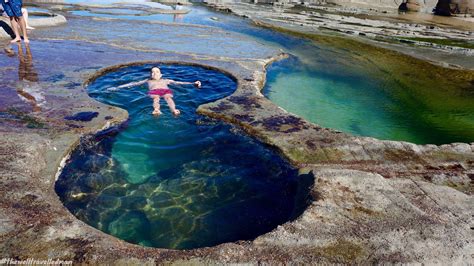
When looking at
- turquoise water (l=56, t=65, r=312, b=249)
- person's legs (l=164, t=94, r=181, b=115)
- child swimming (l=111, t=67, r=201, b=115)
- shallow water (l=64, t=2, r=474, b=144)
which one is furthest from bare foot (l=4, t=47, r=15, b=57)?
shallow water (l=64, t=2, r=474, b=144)

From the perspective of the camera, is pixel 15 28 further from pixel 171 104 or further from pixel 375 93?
pixel 375 93

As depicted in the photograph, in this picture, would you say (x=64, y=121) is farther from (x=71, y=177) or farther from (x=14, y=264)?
(x=14, y=264)

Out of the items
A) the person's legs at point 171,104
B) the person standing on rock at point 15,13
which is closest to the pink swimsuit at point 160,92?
the person's legs at point 171,104

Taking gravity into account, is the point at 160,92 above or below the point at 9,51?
below

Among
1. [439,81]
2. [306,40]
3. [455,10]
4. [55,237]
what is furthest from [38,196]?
[455,10]

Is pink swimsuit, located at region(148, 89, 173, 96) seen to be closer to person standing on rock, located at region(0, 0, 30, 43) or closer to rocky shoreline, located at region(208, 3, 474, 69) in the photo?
person standing on rock, located at region(0, 0, 30, 43)

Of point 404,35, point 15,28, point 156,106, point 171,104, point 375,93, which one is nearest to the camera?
point 156,106

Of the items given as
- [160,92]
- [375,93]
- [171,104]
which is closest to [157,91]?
[160,92]

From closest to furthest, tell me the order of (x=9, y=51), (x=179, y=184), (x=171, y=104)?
(x=179, y=184) → (x=171, y=104) → (x=9, y=51)
